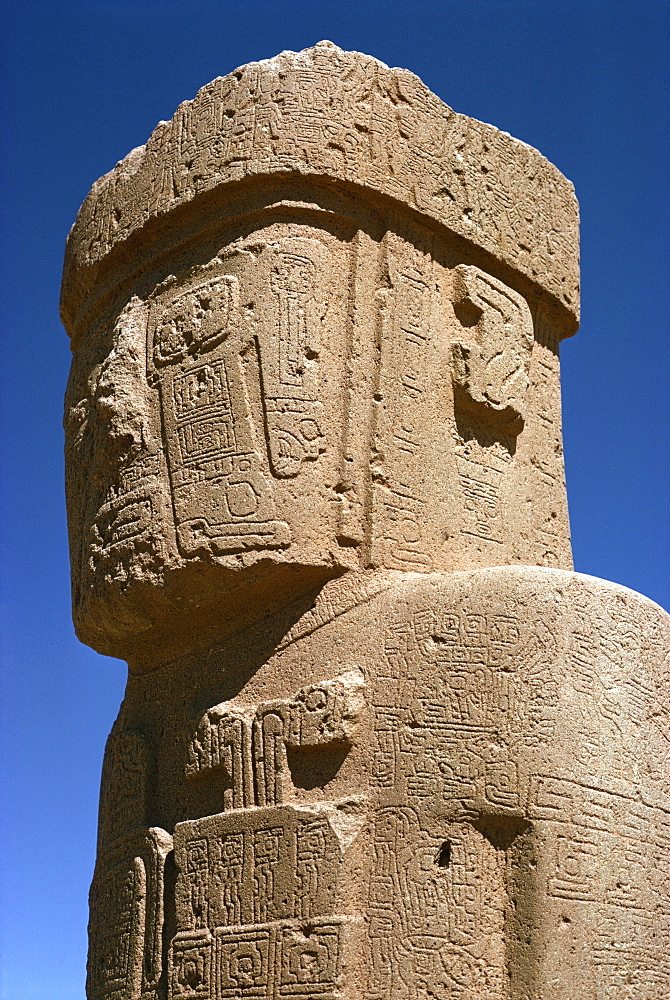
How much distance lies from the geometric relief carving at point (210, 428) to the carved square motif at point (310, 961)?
1367mm

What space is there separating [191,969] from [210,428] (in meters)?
1.96

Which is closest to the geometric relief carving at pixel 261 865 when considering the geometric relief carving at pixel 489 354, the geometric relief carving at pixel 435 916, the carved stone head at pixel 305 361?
the geometric relief carving at pixel 435 916

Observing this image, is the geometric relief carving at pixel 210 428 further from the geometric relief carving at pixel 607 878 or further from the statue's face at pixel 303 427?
the geometric relief carving at pixel 607 878

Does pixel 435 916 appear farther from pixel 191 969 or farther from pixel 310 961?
pixel 191 969

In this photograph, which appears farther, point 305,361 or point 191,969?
point 305,361

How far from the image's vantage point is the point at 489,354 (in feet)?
19.9

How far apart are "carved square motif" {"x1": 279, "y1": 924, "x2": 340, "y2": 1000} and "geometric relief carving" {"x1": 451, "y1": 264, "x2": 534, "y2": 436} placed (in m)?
2.13

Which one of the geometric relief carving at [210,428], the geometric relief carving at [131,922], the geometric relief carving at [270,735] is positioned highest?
the geometric relief carving at [210,428]

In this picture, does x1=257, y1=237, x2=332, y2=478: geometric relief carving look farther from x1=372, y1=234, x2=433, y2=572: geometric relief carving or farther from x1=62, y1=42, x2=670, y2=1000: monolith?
x1=372, y1=234, x2=433, y2=572: geometric relief carving

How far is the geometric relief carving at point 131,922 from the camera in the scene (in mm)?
5609

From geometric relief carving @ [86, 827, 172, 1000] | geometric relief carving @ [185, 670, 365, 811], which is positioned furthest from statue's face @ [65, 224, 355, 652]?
geometric relief carving @ [86, 827, 172, 1000]

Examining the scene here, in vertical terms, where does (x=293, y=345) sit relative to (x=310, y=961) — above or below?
above

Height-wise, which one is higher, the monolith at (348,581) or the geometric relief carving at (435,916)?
the monolith at (348,581)

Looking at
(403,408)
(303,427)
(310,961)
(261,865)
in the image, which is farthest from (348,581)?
(310,961)
